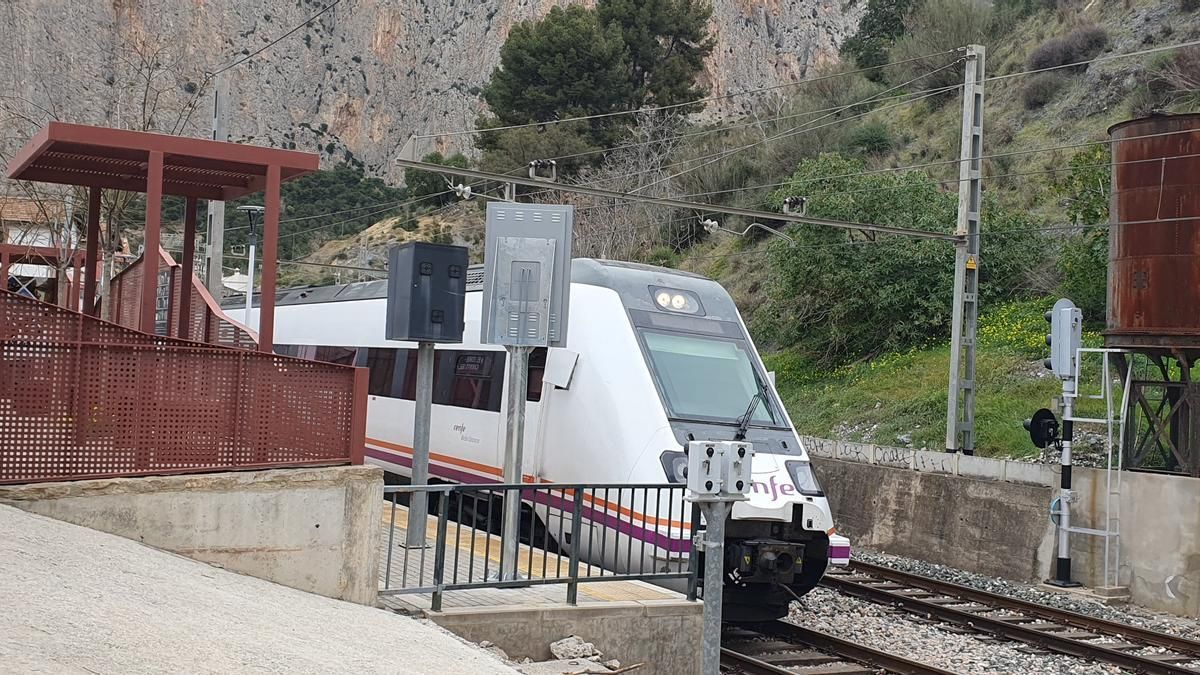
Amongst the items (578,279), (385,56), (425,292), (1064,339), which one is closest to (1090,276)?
(1064,339)

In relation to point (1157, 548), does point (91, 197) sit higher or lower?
higher

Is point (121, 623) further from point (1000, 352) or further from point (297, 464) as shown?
→ point (1000, 352)

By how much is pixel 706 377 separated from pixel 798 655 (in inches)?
120

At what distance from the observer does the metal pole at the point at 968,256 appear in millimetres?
20672

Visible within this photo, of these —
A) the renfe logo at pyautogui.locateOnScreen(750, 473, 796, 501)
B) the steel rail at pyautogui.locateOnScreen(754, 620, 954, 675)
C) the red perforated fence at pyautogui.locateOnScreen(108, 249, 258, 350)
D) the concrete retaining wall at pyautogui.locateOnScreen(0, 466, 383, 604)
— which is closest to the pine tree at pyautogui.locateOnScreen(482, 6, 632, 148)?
the red perforated fence at pyautogui.locateOnScreen(108, 249, 258, 350)

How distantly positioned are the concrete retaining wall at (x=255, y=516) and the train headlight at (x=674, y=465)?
335 centimetres

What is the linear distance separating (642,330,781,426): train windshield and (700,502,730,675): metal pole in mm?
5331

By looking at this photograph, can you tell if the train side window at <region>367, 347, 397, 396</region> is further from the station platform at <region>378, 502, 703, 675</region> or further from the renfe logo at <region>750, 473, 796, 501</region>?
the renfe logo at <region>750, 473, 796, 501</region>

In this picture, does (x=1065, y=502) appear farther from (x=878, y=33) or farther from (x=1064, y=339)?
(x=878, y=33)

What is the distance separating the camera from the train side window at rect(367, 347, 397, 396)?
16969 millimetres

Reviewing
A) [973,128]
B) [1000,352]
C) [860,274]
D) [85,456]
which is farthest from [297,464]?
[860,274]

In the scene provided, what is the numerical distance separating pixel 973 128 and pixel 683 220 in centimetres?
2699

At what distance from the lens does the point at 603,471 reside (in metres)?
12.1

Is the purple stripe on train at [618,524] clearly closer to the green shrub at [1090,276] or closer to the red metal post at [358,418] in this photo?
the red metal post at [358,418]
